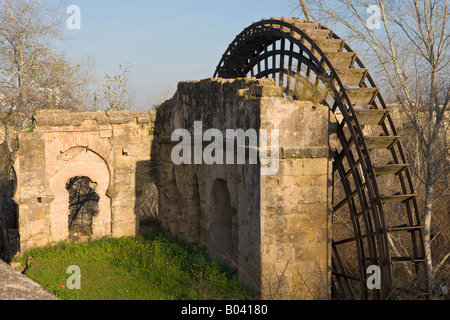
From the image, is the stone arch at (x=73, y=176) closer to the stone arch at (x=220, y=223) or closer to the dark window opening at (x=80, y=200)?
the stone arch at (x=220, y=223)

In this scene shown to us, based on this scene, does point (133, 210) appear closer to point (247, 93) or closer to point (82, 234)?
point (82, 234)

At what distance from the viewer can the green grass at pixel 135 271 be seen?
8.17m

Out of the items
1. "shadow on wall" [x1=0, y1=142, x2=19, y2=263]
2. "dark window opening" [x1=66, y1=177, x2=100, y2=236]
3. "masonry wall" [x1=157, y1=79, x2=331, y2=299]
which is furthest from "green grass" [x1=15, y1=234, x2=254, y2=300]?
"dark window opening" [x1=66, y1=177, x2=100, y2=236]

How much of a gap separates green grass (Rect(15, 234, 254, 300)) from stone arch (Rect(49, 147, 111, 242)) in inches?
15.7

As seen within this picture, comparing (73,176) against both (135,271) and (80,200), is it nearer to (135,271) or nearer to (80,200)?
(135,271)

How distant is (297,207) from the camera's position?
23.9ft

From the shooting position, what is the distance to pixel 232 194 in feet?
28.5

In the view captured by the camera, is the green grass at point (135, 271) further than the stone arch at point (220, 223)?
No

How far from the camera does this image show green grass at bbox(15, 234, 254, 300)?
8172 mm

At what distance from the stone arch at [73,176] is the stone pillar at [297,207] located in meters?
6.37

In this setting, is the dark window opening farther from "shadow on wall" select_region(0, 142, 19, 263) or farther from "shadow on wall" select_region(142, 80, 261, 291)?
"shadow on wall" select_region(142, 80, 261, 291)

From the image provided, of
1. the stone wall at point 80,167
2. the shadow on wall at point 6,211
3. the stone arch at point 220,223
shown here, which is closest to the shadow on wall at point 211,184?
the stone arch at point 220,223

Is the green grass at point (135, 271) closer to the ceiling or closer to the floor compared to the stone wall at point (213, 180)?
closer to the floor
